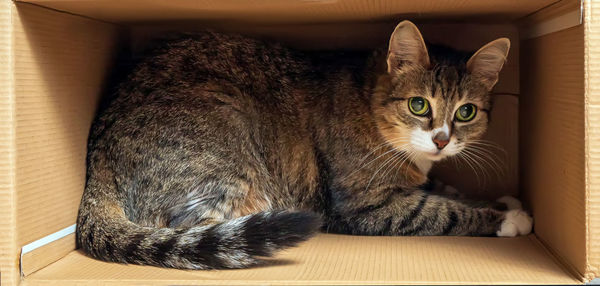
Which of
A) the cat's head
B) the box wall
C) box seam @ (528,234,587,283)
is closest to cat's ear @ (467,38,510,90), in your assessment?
the cat's head

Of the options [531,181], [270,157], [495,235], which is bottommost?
[495,235]

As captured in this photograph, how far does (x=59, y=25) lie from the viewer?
203 centimetres

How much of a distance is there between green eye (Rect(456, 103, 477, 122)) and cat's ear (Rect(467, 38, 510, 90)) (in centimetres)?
11

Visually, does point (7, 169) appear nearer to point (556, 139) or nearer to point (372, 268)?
point (372, 268)

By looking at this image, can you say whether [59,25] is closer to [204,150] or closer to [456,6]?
[204,150]

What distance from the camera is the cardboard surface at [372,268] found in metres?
1.70

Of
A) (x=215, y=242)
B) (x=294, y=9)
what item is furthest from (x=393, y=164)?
(x=215, y=242)

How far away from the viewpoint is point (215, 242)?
184 cm

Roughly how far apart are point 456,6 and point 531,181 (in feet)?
2.68

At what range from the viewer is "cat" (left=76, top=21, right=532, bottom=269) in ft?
6.99

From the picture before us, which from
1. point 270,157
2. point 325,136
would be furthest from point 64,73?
point 325,136

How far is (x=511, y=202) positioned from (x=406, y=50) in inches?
32.4

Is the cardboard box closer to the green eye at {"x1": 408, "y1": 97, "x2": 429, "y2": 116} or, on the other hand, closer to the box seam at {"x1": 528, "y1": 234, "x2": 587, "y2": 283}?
the box seam at {"x1": 528, "y1": 234, "x2": 587, "y2": 283}

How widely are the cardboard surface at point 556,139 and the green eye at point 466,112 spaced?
8.9 inches
